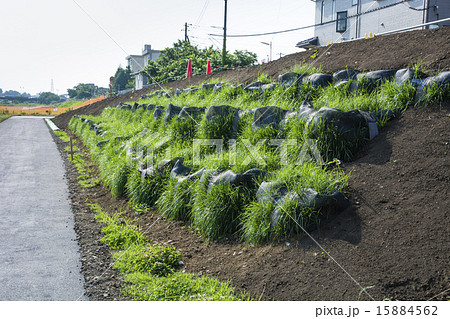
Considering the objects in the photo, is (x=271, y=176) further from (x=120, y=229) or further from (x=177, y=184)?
(x=120, y=229)

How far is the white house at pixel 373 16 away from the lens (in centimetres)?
1944

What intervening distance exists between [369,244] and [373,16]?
868 inches

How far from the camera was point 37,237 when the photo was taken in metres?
5.36

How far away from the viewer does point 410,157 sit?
4781 millimetres

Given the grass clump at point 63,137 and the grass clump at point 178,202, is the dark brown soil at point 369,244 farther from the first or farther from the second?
the grass clump at point 63,137

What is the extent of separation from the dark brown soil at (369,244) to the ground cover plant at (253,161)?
0.22 metres

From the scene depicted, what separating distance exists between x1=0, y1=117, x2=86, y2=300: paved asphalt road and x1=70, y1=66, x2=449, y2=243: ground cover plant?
135 cm

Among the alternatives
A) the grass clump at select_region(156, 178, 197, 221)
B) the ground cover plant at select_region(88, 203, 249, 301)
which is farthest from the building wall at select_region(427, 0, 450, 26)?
the ground cover plant at select_region(88, 203, 249, 301)

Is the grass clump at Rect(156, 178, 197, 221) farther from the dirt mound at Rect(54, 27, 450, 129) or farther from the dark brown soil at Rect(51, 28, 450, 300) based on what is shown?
the dirt mound at Rect(54, 27, 450, 129)

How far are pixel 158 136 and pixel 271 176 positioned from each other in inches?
168

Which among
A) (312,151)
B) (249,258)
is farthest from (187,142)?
(249,258)

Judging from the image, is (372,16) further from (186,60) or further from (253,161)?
(253,161)

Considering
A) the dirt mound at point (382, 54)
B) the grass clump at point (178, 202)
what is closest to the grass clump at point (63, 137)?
the dirt mound at point (382, 54)

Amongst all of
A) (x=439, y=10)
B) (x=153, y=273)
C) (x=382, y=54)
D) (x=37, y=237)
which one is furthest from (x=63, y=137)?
(x=439, y=10)
